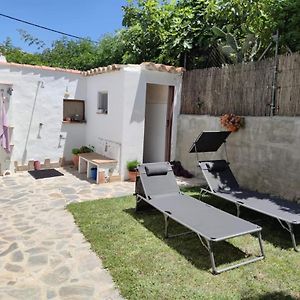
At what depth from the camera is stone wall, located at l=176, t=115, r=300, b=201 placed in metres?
7.54

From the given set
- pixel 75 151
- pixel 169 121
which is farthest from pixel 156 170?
pixel 75 151

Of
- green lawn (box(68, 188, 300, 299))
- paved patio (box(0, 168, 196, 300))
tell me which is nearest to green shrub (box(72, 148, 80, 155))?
paved patio (box(0, 168, 196, 300))

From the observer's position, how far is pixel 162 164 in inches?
292

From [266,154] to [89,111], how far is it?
700 cm

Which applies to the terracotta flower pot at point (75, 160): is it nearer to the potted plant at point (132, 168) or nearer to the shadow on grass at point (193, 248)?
the potted plant at point (132, 168)

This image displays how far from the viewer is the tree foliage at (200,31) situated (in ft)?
29.0

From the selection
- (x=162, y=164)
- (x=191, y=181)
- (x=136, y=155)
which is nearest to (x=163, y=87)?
(x=136, y=155)

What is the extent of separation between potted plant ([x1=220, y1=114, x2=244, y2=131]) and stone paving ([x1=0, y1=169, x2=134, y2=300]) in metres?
3.51

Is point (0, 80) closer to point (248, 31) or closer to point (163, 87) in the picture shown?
point (163, 87)

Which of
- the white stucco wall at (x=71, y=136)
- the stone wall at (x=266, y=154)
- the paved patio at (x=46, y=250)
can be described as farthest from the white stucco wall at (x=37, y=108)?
the stone wall at (x=266, y=154)

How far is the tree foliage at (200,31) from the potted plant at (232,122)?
2.52m

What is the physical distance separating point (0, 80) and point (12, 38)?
18.2 m

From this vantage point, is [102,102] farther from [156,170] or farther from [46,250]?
[46,250]

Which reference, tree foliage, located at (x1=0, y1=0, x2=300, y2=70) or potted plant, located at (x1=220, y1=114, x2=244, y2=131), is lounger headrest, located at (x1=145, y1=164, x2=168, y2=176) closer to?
potted plant, located at (x1=220, y1=114, x2=244, y2=131)
